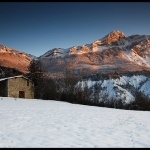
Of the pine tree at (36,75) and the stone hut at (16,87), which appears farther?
the pine tree at (36,75)

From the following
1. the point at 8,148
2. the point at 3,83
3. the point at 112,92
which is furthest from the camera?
the point at 112,92

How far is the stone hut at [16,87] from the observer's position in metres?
51.0

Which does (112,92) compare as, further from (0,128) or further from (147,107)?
(0,128)

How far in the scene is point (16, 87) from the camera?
174ft

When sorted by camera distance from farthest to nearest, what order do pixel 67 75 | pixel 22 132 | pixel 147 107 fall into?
1. pixel 67 75
2. pixel 147 107
3. pixel 22 132

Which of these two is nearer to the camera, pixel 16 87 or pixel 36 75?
pixel 16 87

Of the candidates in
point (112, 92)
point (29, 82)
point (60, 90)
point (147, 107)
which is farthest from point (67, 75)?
point (112, 92)

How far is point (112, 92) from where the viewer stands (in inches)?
7264

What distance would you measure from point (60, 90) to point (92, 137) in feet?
179

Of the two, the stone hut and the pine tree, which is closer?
the stone hut

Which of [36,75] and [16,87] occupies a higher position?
[36,75]

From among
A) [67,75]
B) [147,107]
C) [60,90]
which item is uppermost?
[67,75]

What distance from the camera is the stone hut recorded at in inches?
2007

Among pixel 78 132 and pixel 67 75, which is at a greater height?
pixel 67 75
